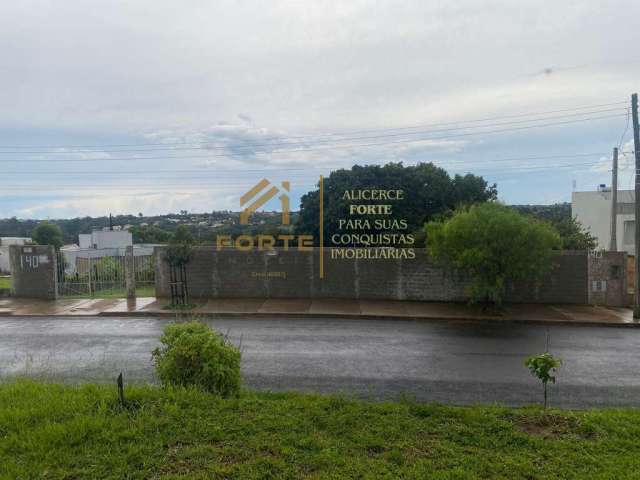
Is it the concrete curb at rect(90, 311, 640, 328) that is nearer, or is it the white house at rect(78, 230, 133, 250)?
the concrete curb at rect(90, 311, 640, 328)

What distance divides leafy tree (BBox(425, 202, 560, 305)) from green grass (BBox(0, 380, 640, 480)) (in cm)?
792

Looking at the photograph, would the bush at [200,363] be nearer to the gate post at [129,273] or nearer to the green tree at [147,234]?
the gate post at [129,273]

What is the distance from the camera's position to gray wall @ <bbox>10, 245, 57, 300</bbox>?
16578 millimetres

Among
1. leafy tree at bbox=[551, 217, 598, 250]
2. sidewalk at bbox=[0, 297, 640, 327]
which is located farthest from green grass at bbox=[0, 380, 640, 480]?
leafy tree at bbox=[551, 217, 598, 250]

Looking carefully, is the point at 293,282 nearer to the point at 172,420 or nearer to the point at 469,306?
the point at 469,306

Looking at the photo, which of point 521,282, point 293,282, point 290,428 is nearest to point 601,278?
point 521,282

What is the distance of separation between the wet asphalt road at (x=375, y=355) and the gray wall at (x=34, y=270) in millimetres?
3123

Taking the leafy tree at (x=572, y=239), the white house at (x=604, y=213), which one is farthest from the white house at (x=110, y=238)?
the white house at (x=604, y=213)

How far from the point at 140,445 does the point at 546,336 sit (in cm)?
1012

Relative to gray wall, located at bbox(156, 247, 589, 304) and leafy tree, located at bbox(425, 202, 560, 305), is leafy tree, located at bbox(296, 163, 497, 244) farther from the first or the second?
leafy tree, located at bbox(425, 202, 560, 305)

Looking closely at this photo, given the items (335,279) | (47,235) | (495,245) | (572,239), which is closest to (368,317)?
(335,279)

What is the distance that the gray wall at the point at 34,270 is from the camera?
16578mm

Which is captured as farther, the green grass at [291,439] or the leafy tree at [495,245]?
the leafy tree at [495,245]

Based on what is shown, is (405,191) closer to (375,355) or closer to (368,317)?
(368,317)
